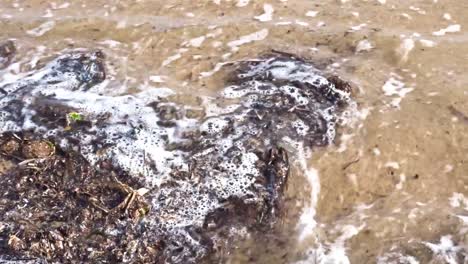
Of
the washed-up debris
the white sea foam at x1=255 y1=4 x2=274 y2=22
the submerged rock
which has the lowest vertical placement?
the submerged rock

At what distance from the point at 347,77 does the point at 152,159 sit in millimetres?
1940

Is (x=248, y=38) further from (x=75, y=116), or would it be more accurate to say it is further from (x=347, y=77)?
(x=75, y=116)

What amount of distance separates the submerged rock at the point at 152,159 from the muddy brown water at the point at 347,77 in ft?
0.66

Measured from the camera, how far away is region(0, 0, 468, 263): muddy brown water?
154 inches

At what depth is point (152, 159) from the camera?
445 centimetres

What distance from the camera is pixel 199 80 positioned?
5.25 metres

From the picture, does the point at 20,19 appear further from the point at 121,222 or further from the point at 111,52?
the point at 121,222

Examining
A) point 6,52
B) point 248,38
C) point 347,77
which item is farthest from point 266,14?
point 6,52

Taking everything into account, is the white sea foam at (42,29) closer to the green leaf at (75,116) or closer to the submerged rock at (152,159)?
the submerged rock at (152,159)

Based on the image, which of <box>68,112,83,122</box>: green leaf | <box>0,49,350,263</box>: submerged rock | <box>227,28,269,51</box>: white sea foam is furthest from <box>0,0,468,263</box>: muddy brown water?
<box>68,112,83,122</box>: green leaf

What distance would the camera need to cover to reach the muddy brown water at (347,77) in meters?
3.91

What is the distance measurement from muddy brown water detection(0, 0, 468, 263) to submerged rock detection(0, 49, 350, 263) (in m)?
0.20

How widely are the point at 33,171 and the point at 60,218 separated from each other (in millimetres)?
531

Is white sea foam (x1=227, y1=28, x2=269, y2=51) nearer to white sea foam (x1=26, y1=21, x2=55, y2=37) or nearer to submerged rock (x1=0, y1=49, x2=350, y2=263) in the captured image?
submerged rock (x1=0, y1=49, x2=350, y2=263)
